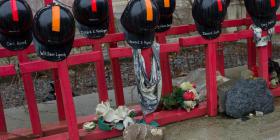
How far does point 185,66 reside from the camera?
27.7ft

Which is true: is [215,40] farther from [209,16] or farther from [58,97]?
[58,97]

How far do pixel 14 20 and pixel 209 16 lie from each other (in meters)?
1.84

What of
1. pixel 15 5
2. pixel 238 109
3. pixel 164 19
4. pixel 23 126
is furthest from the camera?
pixel 23 126

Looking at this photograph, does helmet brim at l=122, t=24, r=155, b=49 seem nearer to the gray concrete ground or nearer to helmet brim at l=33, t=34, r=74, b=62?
helmet brim at l=33, t=34, r=74, b=62

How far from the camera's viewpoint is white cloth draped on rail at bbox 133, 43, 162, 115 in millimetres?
4156

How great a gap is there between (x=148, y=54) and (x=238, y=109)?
1.12 metres

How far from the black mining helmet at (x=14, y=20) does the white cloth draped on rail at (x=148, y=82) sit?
3.36 feet

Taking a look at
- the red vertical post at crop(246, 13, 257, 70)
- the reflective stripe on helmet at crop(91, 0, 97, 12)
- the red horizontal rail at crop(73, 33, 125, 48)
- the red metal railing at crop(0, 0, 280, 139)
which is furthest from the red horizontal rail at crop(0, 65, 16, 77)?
the red vertical post at crop(246, 13, 257, 70)

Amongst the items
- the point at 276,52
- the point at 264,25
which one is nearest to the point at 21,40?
the point at 264,25

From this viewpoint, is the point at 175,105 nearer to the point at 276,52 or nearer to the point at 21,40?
the point at 21,40

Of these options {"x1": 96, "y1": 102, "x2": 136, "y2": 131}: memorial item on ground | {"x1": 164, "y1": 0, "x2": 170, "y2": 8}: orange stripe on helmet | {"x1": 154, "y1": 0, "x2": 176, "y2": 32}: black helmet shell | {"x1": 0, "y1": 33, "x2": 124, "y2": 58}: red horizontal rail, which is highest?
{"x1": 164, "y1": 0, "x2": 170, "y2": 8}: orange stripe on helmet

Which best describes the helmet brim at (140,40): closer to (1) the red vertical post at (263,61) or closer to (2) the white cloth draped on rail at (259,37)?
(2) the white cloth draped on rail at (259,37)

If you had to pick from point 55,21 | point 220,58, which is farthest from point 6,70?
point 220,58

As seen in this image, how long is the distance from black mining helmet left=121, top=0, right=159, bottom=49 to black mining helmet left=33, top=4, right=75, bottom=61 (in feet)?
1.78
